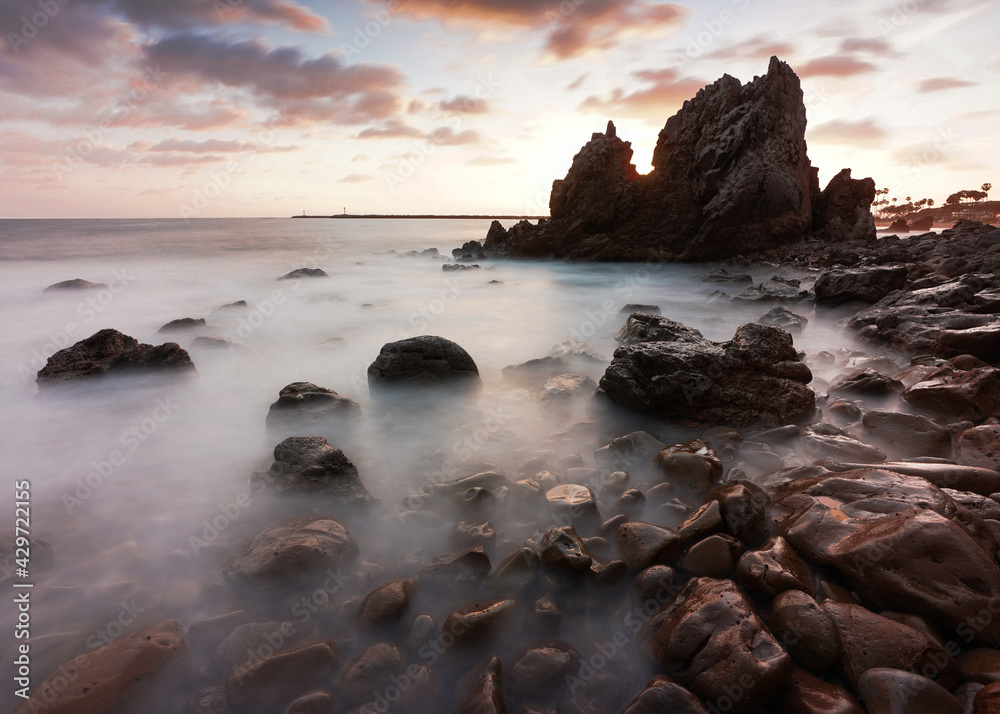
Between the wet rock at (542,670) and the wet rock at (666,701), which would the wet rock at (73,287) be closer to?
the wet rock at (542,670)

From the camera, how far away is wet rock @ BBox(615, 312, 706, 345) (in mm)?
6762

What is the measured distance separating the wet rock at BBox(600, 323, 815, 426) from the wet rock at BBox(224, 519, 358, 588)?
3.51 m

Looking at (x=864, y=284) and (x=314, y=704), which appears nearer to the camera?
(x=314, y=704)

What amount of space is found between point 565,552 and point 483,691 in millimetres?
970

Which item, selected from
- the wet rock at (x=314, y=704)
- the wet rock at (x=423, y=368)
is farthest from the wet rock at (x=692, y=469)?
the wet rock at (x=423, y=368)

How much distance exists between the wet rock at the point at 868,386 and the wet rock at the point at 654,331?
5.68 ft

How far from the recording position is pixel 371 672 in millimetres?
2396

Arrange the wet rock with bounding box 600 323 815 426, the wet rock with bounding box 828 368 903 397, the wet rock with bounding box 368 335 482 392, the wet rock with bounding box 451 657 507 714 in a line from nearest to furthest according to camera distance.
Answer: the wet rock with bounding box 451 657 507 714 < the wet rock with bounding box 600 323 815 426 < the wet rock with bounding box 828 368 903 397 < the wet rock with bounding box 368 335 482 392

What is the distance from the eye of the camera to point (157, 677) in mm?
2371

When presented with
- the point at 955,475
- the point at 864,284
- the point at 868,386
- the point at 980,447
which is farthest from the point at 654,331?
the point at 864,284

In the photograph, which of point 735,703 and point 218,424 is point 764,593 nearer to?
point 735,703

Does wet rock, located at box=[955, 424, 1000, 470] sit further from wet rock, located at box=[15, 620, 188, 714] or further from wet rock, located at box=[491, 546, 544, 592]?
wet rock, located at box=[15, 620, 188, 714]
